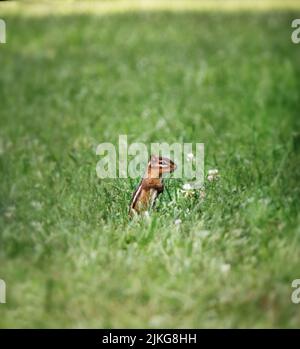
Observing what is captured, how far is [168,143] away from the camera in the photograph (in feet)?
17.4

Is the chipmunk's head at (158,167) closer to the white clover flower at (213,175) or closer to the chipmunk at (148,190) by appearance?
the chipmunk at (148,190)

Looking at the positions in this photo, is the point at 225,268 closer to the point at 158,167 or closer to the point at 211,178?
the point at 158,167

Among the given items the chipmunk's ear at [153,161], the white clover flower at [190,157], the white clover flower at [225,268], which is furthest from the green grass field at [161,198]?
the chipmunk's ear at [153,161]

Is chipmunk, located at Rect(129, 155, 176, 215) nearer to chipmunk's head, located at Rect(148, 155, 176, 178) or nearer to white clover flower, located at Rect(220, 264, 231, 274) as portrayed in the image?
chipmunk's head, located at Rect(148, 155, 176, 178)

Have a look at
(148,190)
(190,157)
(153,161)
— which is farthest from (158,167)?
(190,157)

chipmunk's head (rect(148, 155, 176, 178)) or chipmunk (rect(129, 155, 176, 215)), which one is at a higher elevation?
chipmunk's head (rect(148, 155, 176, 178))

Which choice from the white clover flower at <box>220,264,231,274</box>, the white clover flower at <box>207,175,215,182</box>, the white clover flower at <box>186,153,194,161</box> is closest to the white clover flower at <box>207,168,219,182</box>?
the white clover flower at <box>207,175,215,182</box>

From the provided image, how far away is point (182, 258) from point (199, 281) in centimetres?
22

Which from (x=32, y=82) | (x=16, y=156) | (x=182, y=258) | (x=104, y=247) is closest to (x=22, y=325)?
(x=104, y=247)

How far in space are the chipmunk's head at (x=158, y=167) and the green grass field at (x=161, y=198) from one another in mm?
182

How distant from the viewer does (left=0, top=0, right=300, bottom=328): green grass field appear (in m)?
3.17

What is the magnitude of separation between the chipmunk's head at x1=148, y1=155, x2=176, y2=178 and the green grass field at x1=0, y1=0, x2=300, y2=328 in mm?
182

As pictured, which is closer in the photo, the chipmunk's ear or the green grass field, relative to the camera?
the green grass field

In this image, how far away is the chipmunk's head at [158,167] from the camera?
3.93 meters
